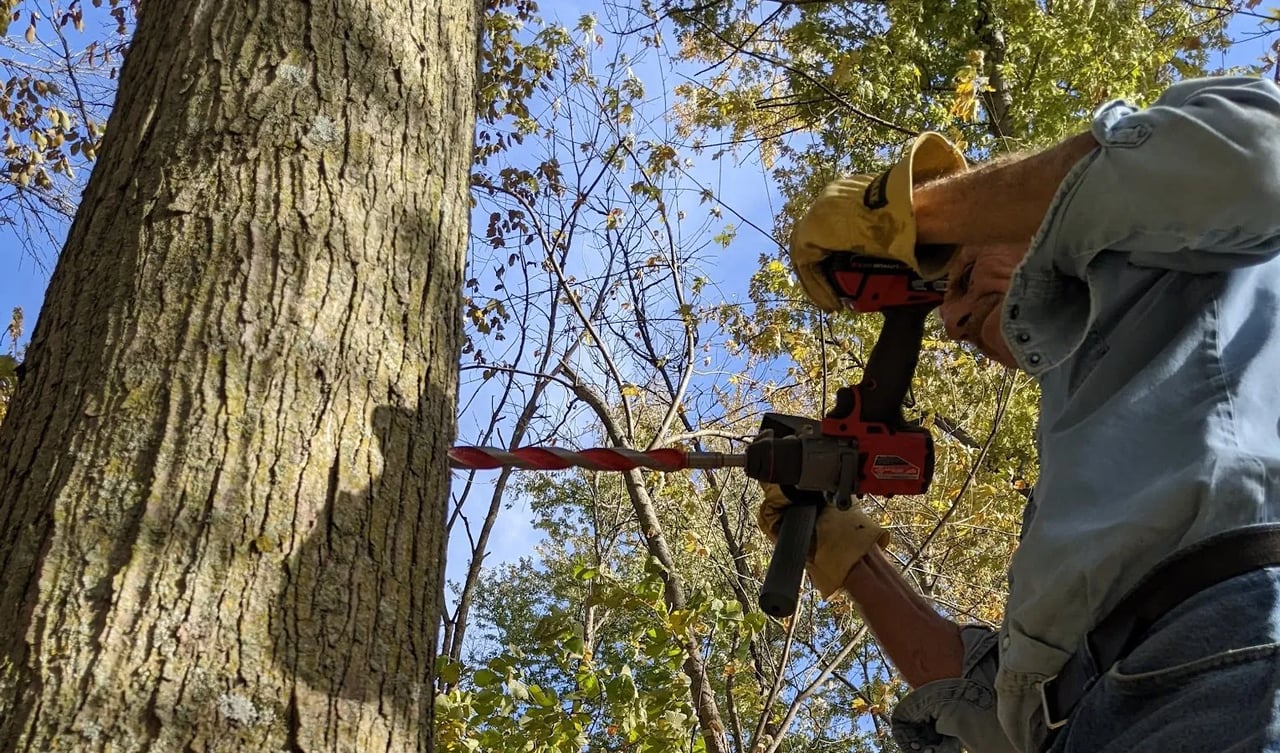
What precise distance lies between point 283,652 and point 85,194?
968 millimetres

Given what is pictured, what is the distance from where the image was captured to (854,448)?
247 centimetres

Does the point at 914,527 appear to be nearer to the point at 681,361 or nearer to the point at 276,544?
the point at 681,361

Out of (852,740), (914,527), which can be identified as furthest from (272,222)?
(852,740)

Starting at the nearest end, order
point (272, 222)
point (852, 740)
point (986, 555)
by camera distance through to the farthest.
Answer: point (272, 222)
point (986, 555)
point (852, 740)

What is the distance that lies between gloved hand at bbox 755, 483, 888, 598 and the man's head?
67 centimetres

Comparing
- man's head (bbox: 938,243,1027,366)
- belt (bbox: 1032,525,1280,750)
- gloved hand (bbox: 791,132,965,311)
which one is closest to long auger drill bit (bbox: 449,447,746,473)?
gloved hand (bbox: 791,132,965,311)

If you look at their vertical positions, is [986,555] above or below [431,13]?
above

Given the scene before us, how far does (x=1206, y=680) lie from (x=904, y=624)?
125 cm

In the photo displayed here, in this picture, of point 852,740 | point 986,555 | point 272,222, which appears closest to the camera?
point 272,222

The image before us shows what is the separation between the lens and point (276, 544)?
1.31m

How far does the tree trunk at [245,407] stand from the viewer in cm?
119

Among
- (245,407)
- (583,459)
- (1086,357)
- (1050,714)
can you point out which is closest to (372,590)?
(245,407)

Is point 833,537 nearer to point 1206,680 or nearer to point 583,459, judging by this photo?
point 583,459

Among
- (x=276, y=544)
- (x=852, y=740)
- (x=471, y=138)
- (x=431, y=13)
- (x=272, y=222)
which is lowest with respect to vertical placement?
(x=276, y=544)
